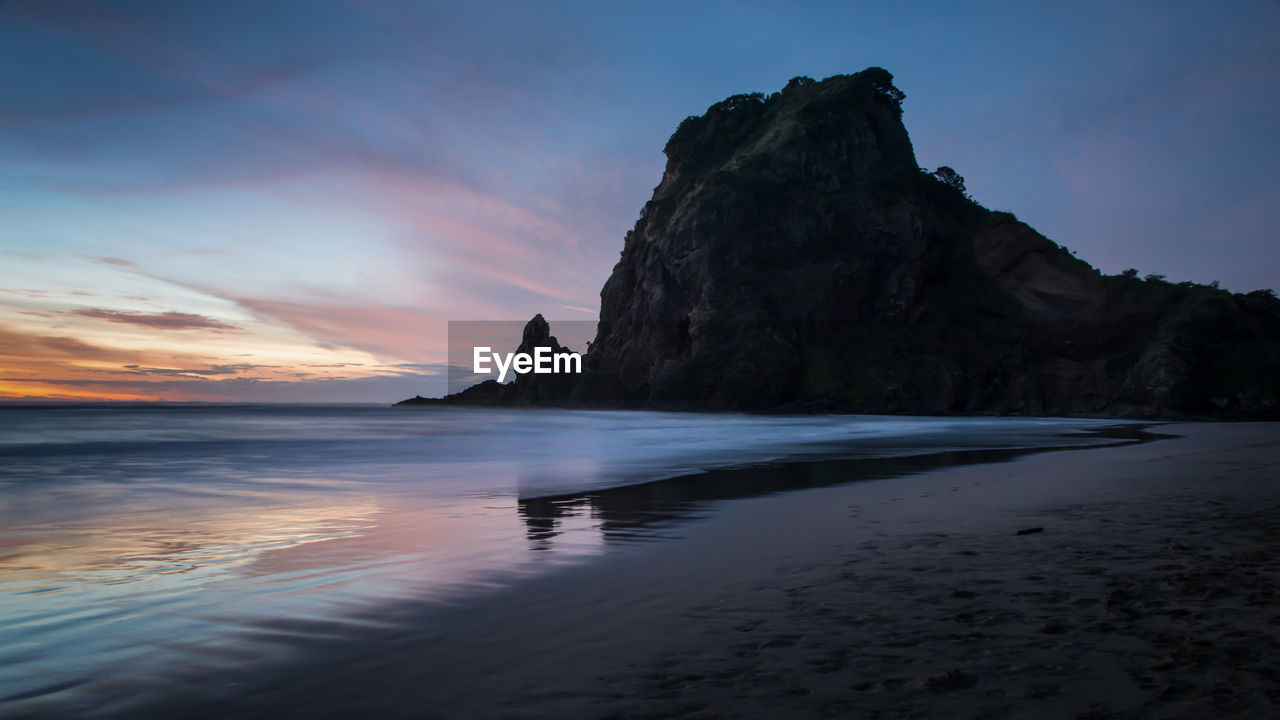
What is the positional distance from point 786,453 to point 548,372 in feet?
204

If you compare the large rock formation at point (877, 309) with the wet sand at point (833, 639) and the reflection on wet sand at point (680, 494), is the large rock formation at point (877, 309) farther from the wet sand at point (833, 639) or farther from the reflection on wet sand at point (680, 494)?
the wet sand at point (833, 639)

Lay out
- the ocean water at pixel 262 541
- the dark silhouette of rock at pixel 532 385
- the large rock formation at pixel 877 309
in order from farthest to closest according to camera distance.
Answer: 1. the dark silhouette of rock at pixel 532 385
2. the large rock formation at pixel 877 309
3. the ocean water at pixel 262 541

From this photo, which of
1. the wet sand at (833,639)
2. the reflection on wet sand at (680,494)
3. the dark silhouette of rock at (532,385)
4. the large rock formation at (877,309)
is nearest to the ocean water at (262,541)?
the reflection on wet sand at (680,494)

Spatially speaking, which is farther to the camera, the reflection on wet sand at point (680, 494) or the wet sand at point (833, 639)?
the reflection on wet sand at point (680, 494)

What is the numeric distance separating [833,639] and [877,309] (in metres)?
65.5

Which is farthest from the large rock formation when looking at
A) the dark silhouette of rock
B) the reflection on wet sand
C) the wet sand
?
the wet sand

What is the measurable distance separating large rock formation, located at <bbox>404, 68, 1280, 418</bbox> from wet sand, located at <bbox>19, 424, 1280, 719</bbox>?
5265cm

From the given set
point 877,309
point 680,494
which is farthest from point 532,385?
point 680,494

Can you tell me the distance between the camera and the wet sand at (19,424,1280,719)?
216cm

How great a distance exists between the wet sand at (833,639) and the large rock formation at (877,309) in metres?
52.6

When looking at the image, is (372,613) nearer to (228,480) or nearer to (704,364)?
(228,480)

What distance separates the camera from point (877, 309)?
211 ft

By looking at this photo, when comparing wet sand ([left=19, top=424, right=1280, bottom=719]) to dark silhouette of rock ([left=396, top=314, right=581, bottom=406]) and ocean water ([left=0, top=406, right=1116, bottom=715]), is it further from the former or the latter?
dark silhouette of rock ([left=396, top=314, right=581, bottom=406])

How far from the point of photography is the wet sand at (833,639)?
2162mm
